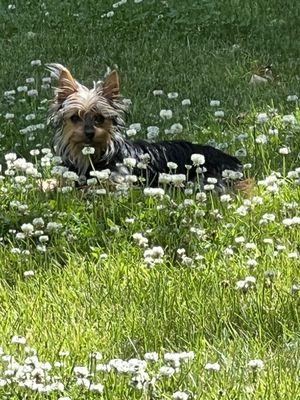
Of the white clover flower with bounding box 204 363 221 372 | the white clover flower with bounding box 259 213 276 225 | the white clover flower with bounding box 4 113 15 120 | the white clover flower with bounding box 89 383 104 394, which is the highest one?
the white clover flower with bounding box 89 383 104 394

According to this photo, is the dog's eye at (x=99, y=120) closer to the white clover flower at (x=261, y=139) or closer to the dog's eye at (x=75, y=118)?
the dog's eye at (x=75, y=118)

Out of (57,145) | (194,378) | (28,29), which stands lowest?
(28,29)

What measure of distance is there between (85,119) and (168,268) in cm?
201

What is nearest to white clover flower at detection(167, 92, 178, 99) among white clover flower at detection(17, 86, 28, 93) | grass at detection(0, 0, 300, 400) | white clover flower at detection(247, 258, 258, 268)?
grass at detection(0, 0, 300, 400)

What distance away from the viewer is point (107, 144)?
684cm

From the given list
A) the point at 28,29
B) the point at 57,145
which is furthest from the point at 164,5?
the point at 57,145

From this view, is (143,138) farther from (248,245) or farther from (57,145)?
(248,245)

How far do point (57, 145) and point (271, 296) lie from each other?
2.96m

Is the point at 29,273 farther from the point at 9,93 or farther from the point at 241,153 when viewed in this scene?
the point at 9,93

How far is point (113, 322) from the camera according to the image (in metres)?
4.57

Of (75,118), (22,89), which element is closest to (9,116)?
(22,89)

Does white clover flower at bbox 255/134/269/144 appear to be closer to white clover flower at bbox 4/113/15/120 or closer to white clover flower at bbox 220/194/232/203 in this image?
white clover flower at bbox 220/194/232/203

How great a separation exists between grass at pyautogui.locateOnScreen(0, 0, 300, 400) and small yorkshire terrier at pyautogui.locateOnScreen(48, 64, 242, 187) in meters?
0.29

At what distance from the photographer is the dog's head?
680 cm
